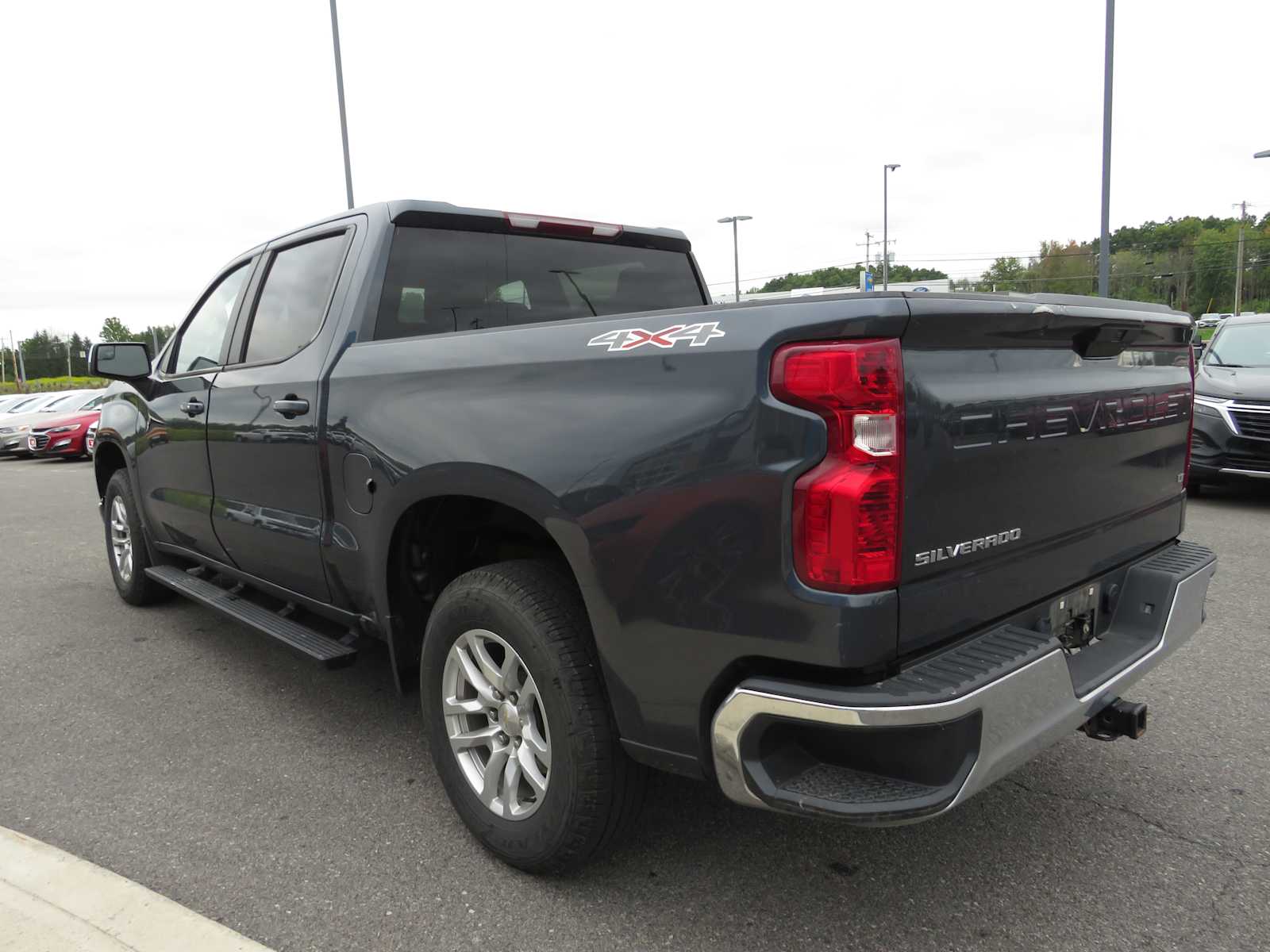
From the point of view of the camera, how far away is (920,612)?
1.94 metres

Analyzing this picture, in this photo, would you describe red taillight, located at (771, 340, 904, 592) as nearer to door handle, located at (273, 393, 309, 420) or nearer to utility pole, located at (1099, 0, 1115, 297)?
door handle, located at (273, 393, 309, 420)

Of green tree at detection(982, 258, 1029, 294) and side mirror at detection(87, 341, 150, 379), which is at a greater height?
green tree at detection(982, 258, 1029, 294)

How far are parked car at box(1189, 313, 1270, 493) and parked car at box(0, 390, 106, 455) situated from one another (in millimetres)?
19186

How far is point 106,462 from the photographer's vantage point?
5680mm

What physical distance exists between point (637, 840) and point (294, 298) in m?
2.45

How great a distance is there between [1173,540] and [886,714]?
→ 6.08 feet

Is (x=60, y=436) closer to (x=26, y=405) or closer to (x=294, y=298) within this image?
(x=26, y=405)

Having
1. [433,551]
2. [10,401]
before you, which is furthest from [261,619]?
[10,401]

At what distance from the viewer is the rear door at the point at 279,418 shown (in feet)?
10.8

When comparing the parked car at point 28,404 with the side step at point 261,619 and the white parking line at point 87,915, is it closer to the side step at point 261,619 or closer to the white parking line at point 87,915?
the side step at point 261,619

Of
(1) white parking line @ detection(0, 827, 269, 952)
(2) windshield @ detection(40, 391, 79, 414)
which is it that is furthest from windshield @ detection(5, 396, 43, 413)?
(1) white parking line @ detection(0, 827, 269, 952)

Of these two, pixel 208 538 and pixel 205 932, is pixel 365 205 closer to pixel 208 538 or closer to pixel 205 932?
pixel 208 538

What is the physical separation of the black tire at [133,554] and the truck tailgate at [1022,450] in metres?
4.57

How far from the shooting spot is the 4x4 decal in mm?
1986
